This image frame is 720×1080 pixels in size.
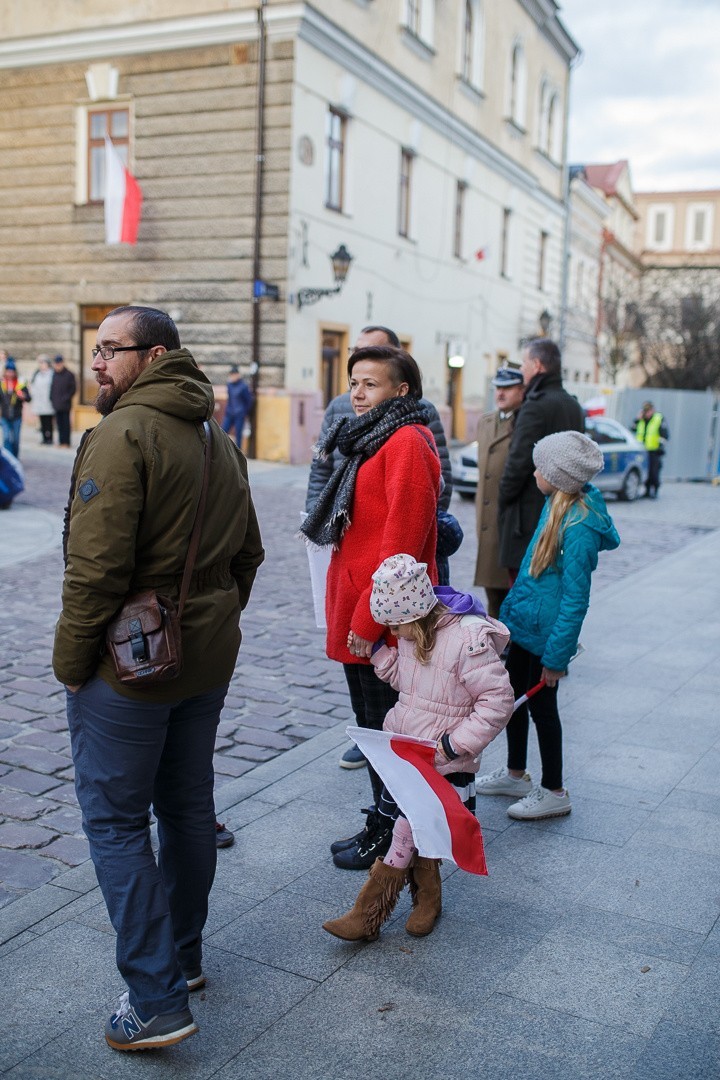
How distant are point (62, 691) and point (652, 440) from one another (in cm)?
1592

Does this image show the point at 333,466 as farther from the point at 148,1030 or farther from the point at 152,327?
the point at 148,1030

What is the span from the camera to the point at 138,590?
2680 millimetres

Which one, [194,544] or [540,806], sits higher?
[194,544]

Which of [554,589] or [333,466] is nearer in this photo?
[554,589]

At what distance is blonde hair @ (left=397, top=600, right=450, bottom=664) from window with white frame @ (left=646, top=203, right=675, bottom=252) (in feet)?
262

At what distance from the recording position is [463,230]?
27.6m

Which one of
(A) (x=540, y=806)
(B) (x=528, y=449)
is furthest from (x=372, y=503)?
(B) (x=528, y=449)

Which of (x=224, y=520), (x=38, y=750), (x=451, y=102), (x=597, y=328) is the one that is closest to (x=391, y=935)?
(x=224, y=520)

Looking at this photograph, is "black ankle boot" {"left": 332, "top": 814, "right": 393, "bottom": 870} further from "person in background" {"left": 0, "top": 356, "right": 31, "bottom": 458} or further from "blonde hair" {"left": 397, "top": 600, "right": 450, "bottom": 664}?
"person in background" {"left": 0, "top": 356, "right": 31, "bottom": 458}

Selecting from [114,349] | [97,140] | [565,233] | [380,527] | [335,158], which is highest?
[565,233]

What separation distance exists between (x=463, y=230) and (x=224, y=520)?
26.2 metres

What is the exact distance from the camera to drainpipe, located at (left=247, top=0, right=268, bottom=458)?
18609 millimetres

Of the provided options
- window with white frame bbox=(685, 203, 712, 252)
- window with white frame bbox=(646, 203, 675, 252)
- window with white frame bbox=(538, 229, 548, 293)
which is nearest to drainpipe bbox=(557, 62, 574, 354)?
window with white frame bbox=(538, 229, 548, 293)

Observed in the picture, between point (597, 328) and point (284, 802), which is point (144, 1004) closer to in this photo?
point (284, 802)
